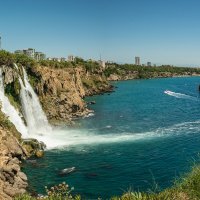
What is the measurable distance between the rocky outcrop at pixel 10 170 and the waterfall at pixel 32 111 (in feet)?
61.1

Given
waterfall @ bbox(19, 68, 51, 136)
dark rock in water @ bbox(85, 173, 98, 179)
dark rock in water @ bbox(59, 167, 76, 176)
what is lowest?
dark rock in water @ bbox(85, 173, 98, 179)

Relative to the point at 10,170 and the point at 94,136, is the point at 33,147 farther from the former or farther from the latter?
the point at 94,136

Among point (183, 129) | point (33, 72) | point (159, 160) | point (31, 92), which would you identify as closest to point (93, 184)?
point (159, 160)

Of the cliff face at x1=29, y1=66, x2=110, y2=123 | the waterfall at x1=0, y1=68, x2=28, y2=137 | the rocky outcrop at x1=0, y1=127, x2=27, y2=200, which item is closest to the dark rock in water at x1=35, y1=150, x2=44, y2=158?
the rocky outcrop at x1=0, y1=127, x2=27, y2=200

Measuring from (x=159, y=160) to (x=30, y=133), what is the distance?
2635 centimetres

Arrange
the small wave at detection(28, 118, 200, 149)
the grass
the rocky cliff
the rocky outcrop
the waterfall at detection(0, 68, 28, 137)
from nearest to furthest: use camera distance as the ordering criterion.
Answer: the grass
the rocky cliff
the rocky outcrop
the small wave at detection(28, 118, 200, 149)
the waterfall at detection(0, 68, 28, 137)

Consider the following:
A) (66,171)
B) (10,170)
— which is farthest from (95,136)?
(10,170)

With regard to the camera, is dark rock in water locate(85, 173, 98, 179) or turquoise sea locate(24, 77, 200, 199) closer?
turquoise sea locate(24, 77, 200, 199)

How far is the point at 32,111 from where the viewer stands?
70.4 meters

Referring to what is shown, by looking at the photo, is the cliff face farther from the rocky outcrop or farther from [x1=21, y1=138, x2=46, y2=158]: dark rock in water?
the rocky outcrop

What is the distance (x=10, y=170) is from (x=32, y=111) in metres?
33.1

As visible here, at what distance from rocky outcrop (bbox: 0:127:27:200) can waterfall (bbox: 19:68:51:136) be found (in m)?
18.6

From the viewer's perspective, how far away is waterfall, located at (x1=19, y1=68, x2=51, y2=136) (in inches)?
2630

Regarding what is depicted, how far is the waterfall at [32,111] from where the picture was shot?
6681cm
